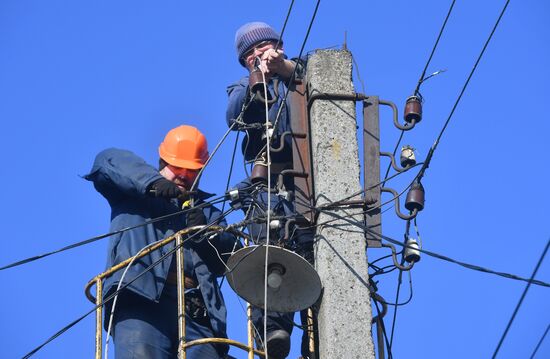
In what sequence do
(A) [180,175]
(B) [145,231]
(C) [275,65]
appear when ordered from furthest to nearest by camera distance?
(A) [180,175], (C) [275,65], (B) [145,231]

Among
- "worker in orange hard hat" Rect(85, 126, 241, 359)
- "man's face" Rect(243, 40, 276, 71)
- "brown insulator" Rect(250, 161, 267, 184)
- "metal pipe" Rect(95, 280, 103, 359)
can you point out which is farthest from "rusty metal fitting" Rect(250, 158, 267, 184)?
"man's face" Rect(243, 40, 276, 71)

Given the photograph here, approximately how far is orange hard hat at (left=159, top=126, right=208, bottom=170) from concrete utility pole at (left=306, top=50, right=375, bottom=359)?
162 centimetres

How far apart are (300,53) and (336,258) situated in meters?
1.91

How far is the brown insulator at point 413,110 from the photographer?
369 inches

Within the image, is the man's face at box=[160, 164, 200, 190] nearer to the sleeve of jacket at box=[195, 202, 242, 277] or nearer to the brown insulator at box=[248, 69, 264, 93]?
the sleeve of jacket at box=[195, 202, 242, 277]

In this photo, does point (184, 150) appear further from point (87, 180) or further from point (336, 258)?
point (336, 258)

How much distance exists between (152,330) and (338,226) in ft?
5.61

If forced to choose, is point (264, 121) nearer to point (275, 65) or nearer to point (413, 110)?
point (275, 65)

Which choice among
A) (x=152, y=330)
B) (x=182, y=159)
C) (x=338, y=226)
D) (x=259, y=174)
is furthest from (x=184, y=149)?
(x=338, y=226)

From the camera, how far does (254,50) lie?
36.5 feet

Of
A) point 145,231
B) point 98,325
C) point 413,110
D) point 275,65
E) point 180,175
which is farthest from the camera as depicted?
point 180,175

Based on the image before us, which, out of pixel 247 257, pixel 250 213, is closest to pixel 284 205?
pixel 250 213

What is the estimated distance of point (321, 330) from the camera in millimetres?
8289

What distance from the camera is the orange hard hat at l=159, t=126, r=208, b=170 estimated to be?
10625 millimetres
